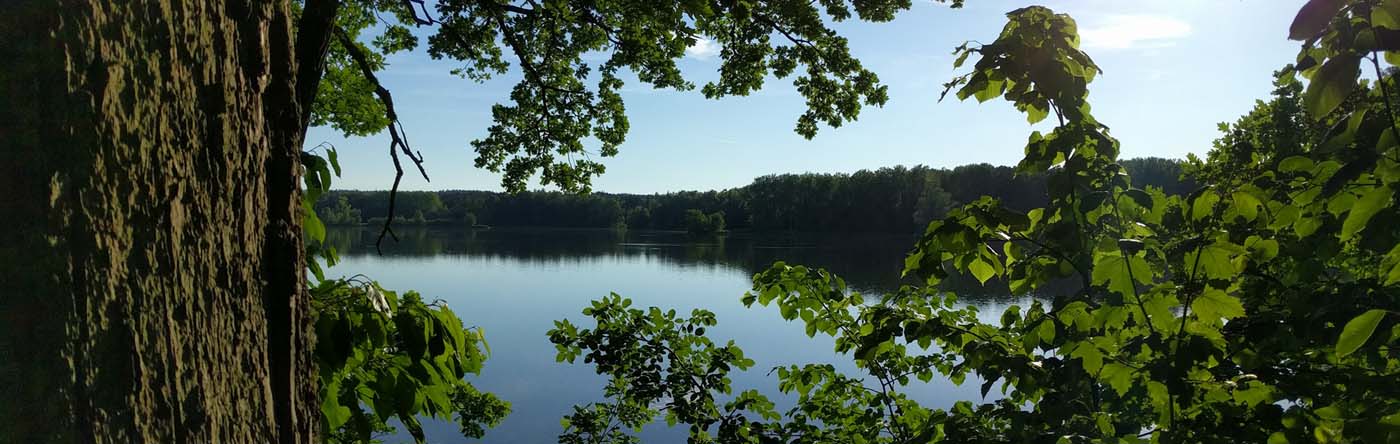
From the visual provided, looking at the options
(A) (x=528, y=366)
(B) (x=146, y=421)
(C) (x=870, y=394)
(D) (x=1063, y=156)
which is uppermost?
(D) (x=1063, y=156)

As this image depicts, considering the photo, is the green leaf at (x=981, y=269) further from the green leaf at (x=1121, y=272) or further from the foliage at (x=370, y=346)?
the foliage at (x=370, y=346)

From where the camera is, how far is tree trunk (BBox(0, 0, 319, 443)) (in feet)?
2.12

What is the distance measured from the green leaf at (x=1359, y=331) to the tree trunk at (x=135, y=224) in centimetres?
147

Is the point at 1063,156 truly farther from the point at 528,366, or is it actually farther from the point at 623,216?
the point at 623,216

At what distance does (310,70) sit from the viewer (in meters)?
1.80

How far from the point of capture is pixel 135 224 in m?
0.73

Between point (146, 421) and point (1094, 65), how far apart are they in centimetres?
172

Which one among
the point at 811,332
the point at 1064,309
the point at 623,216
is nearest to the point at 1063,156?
the point at 1064,309

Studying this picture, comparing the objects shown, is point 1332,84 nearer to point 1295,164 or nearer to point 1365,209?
point 1365,209

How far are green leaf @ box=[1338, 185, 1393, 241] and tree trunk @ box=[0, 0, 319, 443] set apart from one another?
1532 mm

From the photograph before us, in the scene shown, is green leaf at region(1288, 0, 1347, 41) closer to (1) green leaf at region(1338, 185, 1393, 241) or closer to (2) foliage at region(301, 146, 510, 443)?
(1) green leaf at region(1338, 185, 1393, 241)

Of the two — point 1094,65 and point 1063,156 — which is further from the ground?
point 1094,65

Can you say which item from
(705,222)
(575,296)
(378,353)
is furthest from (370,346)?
(705,222)

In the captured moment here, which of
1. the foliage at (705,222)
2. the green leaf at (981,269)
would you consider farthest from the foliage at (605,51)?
the foliage at (705,222)
